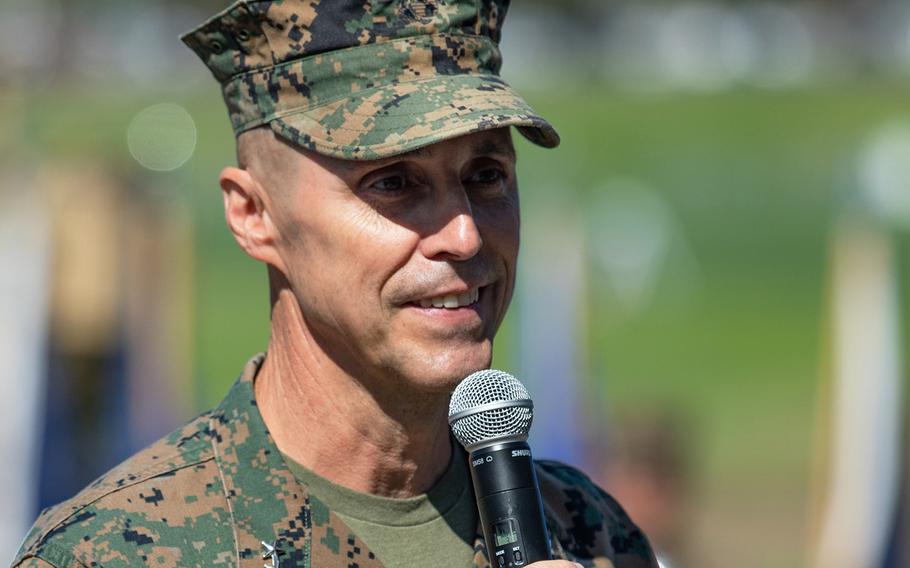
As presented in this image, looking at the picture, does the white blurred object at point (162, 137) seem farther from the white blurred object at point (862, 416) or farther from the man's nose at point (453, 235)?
the man's nose at point (453, 235)

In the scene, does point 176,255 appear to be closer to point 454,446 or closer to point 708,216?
point 708,216

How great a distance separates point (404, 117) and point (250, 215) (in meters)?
0.48

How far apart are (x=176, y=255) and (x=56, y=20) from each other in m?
22.5

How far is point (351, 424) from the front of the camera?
306 centimetres

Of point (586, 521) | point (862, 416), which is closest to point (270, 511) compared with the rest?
point (586, 521)

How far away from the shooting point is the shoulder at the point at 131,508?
2.71 m

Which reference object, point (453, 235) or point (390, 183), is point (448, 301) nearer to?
point (453, 235)

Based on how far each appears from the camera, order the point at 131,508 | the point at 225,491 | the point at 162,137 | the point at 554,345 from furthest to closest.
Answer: the point at 162,137
the point at 554,345
the point at 225,491
the point at 131,508

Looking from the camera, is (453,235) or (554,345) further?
(554,345)

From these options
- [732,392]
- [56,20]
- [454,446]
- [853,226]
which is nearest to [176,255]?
[853,226]

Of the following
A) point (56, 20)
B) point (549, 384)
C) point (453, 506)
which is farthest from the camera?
point (56, 20)

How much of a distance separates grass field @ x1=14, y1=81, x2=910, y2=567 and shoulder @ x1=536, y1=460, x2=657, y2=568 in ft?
44.2

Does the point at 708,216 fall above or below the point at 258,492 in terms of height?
below

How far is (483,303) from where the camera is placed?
2.99 metres
